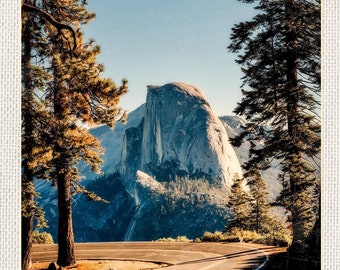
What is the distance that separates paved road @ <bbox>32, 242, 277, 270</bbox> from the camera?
977 centimetres

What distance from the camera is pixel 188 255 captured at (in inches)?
478

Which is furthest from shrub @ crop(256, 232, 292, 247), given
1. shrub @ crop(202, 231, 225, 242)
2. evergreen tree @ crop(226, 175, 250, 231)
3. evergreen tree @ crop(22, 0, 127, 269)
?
evergreen tree @ crop(226, 175, 250, 231)

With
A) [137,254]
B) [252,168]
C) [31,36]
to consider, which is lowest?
[137,254]

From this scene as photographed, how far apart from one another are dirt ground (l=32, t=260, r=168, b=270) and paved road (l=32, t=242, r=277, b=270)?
528 millimetres

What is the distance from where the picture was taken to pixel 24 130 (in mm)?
8703

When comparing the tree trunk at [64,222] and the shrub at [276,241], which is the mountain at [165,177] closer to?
the shrub at [276,241]

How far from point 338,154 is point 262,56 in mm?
7535

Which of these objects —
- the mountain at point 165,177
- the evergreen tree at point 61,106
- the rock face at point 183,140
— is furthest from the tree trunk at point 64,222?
the rock face at point 183,140

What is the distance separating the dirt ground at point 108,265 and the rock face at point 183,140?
425ft

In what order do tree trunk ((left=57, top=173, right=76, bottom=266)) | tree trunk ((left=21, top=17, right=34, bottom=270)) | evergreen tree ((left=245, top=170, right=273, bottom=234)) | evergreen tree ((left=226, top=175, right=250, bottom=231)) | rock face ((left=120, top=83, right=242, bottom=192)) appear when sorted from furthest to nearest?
rock face ((left=120, top=83, right=242, bottom=192)) < evergreen tree ((left=226, top=175, right=250, bottom=231)) < evergreen tree ((left=245, top=170, right=273, bottom=234)) < tree trunk ((left=57, top=173, right=76, bottom=266)) < tree trunk ((left=21, top=17, right=34, bottom=270))

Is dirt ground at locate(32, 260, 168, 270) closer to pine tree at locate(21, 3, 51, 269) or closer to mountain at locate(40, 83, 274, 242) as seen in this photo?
pine tree at locate(21, 3, 51, 269)

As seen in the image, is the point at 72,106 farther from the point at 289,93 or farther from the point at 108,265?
the point at 289,93

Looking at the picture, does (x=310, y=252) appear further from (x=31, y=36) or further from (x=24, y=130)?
(x=31, y=36)

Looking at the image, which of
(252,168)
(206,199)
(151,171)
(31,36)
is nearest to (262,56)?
(252,168)
